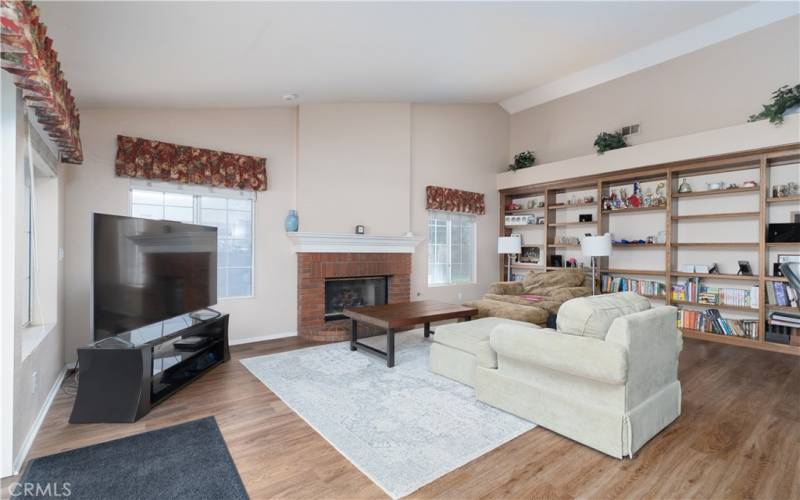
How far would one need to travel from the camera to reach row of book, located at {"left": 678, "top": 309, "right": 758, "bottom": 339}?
4.65m

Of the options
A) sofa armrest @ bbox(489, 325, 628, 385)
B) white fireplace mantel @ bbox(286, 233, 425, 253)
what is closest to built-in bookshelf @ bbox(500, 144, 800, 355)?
white fireplace mantel @ bbox(286, 233, 425, 253)

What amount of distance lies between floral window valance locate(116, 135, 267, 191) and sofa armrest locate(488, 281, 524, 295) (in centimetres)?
343

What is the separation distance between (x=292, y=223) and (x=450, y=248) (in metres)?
2.90

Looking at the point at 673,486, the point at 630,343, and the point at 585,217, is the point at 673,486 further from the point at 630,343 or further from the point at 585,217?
the point at 585,217

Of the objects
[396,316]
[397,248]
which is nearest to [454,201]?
[397,248]

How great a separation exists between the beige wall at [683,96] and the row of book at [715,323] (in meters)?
2.45

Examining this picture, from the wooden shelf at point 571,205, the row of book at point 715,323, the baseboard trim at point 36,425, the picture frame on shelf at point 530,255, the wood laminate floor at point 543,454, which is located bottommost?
the wood laminate floor at point 543,454

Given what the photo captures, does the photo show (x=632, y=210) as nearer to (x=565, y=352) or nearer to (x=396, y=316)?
(x=396, y=316)

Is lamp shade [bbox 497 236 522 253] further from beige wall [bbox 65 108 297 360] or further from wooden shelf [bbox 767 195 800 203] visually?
beige wall [bbox 65 108 297 360]

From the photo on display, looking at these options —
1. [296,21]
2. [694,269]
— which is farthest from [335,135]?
[694,269]

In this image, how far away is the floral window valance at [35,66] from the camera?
1.42m

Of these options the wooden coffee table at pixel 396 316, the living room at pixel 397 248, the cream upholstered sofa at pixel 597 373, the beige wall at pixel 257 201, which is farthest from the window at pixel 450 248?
the cream upholstered sofa at pixel 597 373

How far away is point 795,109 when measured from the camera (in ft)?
13.6

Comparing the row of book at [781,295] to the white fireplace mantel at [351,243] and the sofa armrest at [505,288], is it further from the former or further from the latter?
the white fireplace mantel at [351,243]
